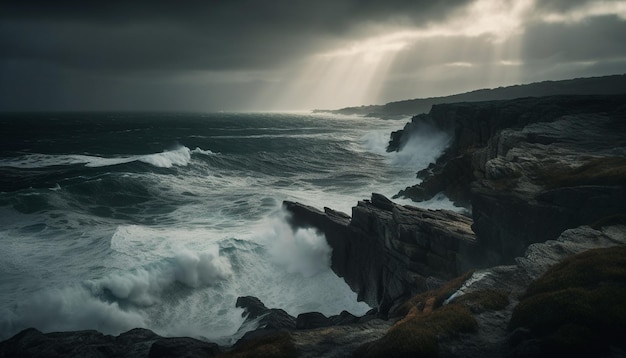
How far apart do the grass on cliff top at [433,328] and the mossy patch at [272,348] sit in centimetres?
204

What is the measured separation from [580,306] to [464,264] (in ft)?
34.2

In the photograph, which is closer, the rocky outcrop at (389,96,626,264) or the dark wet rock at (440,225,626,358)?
the dark wet rock at (440,225,626,358)

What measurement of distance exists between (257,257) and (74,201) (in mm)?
23540

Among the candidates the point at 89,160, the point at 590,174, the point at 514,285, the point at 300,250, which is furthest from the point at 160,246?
the point at 89,160

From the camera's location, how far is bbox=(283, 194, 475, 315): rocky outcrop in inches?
812

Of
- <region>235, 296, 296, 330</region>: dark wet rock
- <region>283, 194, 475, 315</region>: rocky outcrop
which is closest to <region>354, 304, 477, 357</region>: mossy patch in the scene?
<region>283, 194, 475, 315</region>: rocky outcrop

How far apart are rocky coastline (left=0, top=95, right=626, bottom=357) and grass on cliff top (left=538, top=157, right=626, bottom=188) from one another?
0.05 meters

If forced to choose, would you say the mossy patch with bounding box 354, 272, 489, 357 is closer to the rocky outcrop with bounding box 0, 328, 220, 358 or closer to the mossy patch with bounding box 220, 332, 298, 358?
the mossy patch with bounding box 220, 332, 298, 358

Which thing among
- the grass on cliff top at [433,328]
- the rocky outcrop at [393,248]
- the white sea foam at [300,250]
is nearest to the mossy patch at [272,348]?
the grass on cliff top at [433,328]

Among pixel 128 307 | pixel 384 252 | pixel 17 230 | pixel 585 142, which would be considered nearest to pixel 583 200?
pixel 384 252

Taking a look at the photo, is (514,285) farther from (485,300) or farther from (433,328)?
(433,328)

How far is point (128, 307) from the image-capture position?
21531 mm

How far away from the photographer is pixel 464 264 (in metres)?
19.8

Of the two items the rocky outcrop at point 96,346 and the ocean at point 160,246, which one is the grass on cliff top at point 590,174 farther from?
the rocky outcrop at point 96,346
